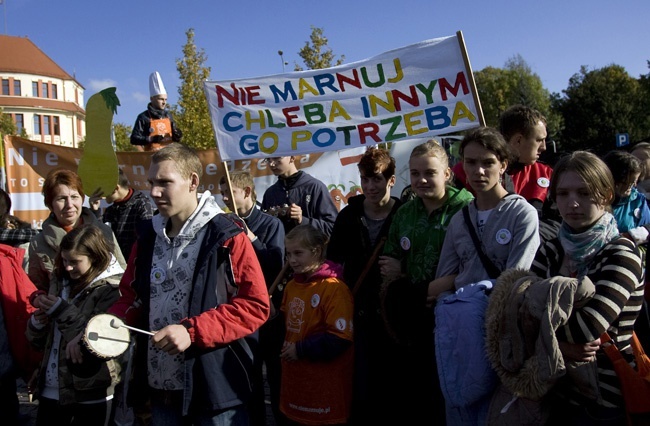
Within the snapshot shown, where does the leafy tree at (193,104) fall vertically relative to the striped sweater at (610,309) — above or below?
above

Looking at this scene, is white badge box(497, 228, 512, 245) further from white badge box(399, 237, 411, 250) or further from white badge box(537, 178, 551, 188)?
white badge box(537, 178, 551, 188)

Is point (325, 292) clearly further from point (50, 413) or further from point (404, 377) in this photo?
point (50, 413)

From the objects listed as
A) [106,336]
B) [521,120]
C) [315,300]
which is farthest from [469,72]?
[106,336]

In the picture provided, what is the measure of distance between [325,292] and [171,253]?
1.07m

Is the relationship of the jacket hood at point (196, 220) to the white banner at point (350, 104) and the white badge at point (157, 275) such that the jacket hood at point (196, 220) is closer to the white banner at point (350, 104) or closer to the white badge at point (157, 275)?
the white badge at point (157, 275)

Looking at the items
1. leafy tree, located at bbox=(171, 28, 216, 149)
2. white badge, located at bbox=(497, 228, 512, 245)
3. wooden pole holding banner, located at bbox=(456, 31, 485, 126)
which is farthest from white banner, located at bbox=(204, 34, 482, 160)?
leafy tree, located at bbox=(171, 28, 216, 149)

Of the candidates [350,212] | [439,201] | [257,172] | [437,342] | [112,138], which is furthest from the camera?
[257,172]

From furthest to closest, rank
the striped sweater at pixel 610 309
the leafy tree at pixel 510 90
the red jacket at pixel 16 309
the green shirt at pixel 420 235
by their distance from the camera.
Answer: the leafy tree at pixel 510 90
the red jacket at pixel 16 309
the green shirt at pixel 420 235
the striped sweater at pixel 610 309

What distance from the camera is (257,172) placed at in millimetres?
8000

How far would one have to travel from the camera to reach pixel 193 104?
57.9 feet

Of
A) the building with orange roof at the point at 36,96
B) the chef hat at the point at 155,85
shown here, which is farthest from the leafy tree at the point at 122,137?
the building with orange roof at the point at 36,96

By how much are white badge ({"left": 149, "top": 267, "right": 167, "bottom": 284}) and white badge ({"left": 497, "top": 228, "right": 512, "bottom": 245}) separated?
63.5 inches

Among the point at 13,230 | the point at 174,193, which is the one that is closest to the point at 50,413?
the point at 174,193

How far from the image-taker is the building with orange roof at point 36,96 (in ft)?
240
